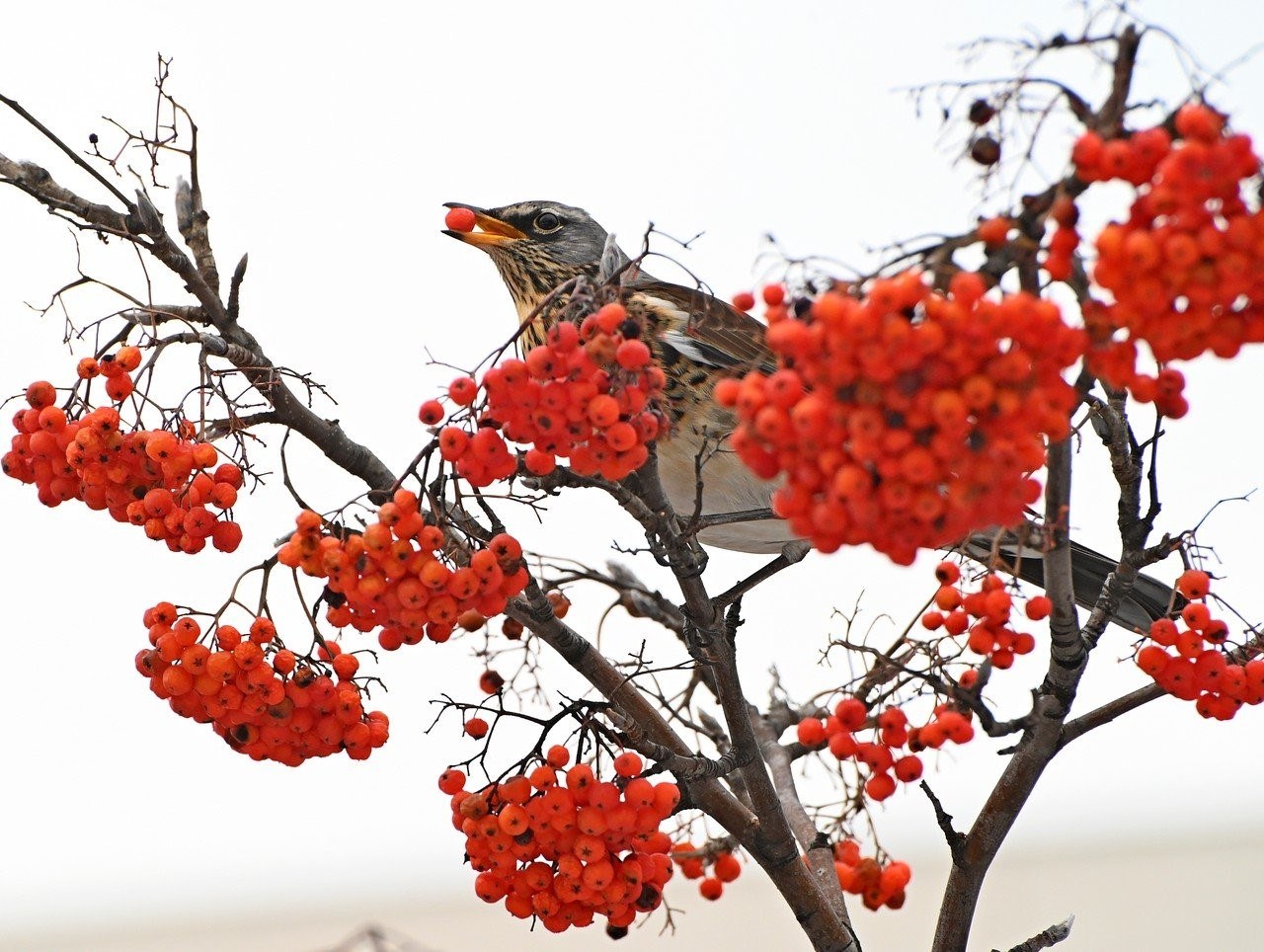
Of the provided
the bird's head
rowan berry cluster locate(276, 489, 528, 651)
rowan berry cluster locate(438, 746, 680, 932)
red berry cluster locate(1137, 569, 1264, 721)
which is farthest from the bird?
rowan berry cluster locate(276, 489, 528, 651)

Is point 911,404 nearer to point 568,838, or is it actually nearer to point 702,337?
point 568,838

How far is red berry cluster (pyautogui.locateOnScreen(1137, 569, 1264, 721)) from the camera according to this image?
1400 millimetres

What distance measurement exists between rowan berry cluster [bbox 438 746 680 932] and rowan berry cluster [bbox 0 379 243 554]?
1.26ft

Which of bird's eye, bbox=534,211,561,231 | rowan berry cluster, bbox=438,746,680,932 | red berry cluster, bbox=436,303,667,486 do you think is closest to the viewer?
red berry cluster, bbox=436,303,667,486

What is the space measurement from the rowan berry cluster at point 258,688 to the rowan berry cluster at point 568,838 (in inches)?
6.0

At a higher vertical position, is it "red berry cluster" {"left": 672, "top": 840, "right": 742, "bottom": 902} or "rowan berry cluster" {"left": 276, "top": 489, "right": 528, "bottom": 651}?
"red berry cluster" {"left": 672, "top": 840, "right": 742, "bottom": 902}

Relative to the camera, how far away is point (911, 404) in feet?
2.61

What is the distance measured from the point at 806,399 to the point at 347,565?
51 cm

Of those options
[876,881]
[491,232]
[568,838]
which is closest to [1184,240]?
[568,838]

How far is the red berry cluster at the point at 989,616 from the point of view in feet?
4.61

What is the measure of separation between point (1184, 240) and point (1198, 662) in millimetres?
745

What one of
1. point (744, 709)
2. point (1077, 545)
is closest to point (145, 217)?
point (744, 709)

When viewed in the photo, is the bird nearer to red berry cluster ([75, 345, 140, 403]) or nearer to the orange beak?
the orange beak

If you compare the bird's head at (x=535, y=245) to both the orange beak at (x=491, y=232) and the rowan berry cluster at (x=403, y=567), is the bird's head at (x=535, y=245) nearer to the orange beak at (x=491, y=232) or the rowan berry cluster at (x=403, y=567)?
the orange beak at (x=491, y=232)
